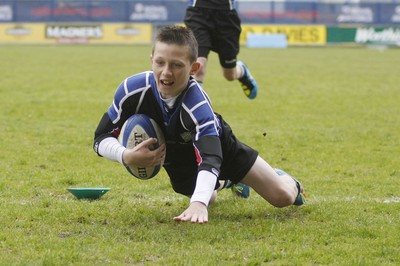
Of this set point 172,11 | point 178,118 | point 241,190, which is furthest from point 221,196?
point 172,11

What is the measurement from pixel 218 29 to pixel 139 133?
12.8ft

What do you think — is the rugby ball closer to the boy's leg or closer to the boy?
the boy

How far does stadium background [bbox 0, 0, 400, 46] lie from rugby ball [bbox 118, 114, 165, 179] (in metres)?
33.9

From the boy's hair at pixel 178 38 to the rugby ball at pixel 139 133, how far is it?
46 centimetres

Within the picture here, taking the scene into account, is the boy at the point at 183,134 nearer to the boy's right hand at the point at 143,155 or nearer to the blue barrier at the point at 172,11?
the boy's right hand at the point at 143,155

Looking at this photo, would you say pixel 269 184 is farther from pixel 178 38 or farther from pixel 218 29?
pixel 218 29

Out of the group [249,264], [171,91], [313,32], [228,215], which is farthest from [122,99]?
[313,32]

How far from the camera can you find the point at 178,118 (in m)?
4.70

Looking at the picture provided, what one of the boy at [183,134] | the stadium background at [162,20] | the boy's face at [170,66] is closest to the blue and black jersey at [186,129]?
the boy at [183,134]

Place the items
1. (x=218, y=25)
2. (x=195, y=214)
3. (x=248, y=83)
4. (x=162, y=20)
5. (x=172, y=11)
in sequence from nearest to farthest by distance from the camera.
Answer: (x=195, y=214)
(x=218, y=25)
(x=248, y=83)
(x=162, y=20)
(x=172, y=11)

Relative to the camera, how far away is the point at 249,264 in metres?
3.85

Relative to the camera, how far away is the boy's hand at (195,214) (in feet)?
13.6

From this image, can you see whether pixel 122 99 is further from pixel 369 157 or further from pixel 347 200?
pixel 369 157

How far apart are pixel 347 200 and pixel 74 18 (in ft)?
120
